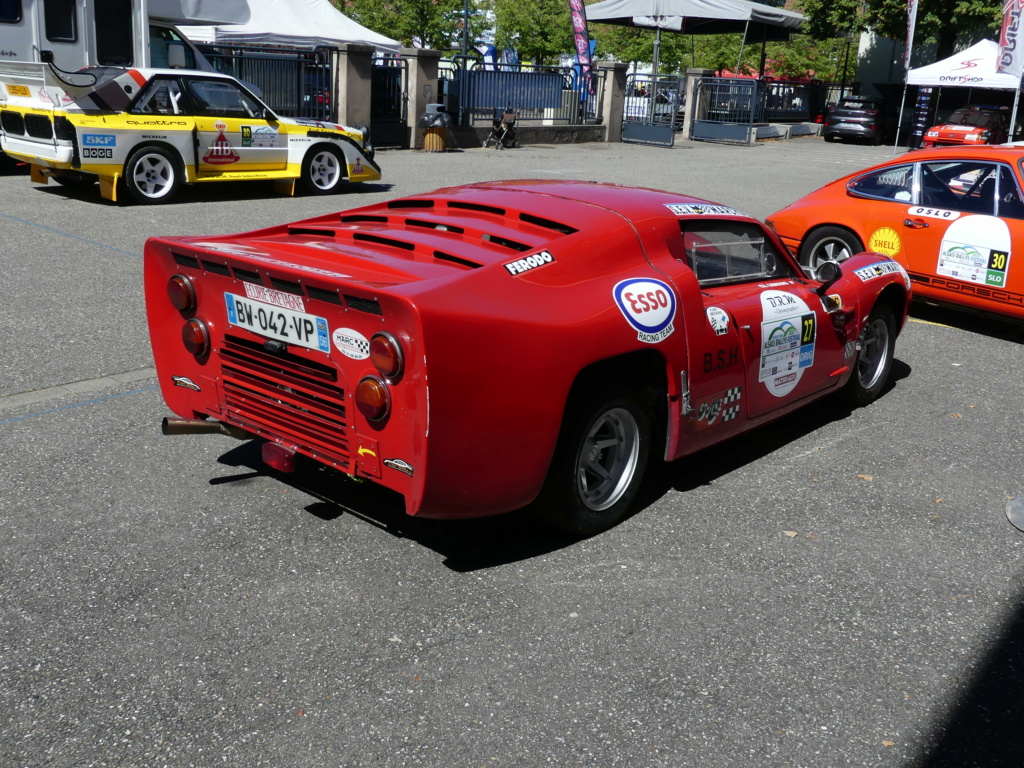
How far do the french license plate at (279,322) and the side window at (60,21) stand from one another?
13036 mm

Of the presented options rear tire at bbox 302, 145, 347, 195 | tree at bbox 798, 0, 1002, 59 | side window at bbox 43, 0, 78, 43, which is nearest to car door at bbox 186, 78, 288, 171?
rear tire at bbox 302, 145, 347, 195

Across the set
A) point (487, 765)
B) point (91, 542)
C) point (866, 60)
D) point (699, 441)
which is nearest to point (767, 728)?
point (487, 765)

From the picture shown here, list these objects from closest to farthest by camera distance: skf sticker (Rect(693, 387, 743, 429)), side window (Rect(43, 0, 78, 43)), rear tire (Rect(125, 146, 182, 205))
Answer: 1. skf sticker (Rect(693, 387, 743, 429))
2. rear tire (Rect(125, 146, 182, 205))
3. side window (Rect(43, 0, 78, 43))

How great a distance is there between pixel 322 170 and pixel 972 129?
18785 mm

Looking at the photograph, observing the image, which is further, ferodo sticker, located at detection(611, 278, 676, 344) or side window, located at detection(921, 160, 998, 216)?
side window, located at detection(921, 160, 998, 216)

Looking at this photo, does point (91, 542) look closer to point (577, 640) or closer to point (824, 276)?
point (577, 640)

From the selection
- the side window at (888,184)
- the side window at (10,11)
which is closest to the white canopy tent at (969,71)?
the side window at (888,184)

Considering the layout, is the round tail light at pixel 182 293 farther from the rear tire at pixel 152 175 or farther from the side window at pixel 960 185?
the rear tire at pixel 152 175

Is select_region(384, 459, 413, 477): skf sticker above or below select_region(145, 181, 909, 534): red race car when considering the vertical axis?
below

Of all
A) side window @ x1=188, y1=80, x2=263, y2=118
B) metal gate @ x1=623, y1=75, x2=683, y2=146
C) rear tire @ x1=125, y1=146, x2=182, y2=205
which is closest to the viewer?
rear tire @ x1=125, y1=146, x2=182, y2=205

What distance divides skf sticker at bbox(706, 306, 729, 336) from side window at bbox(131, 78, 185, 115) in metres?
10.2

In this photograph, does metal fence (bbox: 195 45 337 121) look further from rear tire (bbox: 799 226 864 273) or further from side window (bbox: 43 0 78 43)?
rear tire (bbox: 799 226 864 273)

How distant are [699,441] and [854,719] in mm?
1686

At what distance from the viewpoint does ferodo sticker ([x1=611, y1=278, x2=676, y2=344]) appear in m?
4.18
